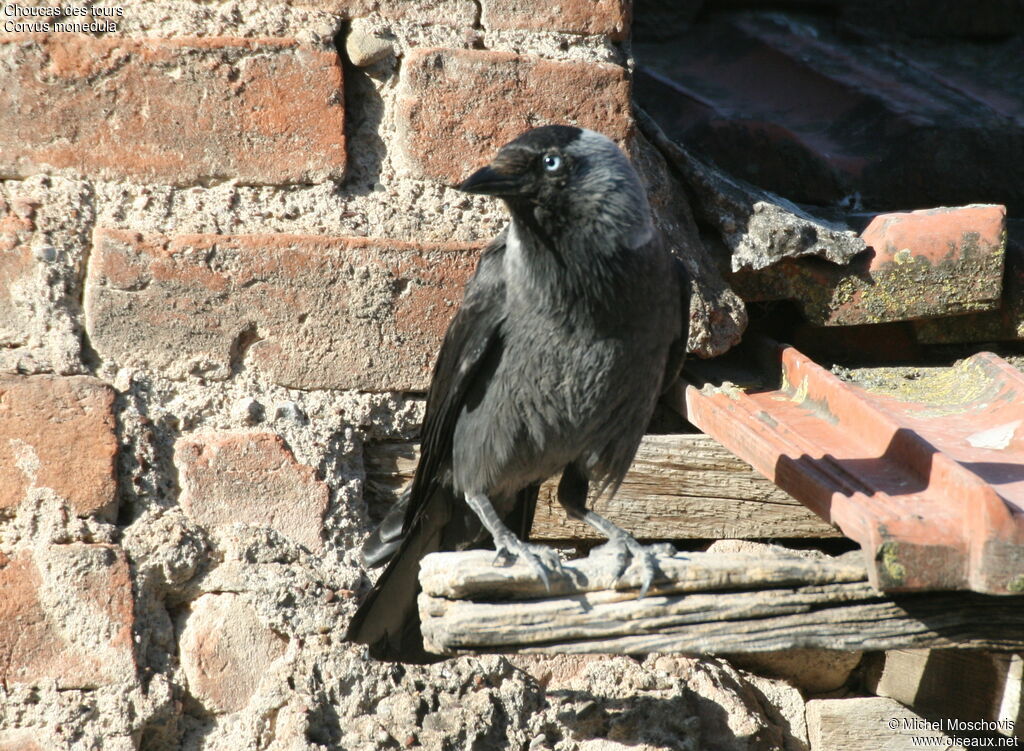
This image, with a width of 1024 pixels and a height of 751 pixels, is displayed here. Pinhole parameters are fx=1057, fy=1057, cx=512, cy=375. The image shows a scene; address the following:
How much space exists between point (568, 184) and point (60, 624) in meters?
1.09

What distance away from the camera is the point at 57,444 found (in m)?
1.66

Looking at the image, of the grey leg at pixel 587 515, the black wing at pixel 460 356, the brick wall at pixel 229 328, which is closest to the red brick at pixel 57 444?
the brick wall at pixel 229 328

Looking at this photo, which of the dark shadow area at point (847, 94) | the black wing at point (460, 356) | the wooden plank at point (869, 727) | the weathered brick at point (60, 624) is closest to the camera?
the weathered brick at point (60, 624)

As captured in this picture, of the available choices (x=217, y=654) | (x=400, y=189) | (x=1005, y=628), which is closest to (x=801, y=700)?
(x=1005, y=628)

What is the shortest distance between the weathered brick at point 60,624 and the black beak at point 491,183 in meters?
0.84

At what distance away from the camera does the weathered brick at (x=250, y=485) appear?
5.74ft

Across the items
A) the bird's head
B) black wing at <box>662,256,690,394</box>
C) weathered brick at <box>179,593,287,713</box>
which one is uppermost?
the bird's head

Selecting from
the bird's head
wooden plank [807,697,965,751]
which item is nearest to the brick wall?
the bird's head

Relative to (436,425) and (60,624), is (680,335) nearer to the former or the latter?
(436,425)

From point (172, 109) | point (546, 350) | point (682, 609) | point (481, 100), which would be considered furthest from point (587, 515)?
point (172, 109)

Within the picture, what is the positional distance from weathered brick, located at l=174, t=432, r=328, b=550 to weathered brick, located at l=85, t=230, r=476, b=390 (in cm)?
13

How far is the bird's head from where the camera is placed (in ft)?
5.74

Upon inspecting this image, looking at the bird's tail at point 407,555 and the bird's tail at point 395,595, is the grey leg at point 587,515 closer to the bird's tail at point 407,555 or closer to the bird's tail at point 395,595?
the bird's tail at point 407,555

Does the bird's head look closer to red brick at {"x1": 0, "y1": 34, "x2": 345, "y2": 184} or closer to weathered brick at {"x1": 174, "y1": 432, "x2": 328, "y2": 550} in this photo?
red brick at {"x1": 0, "y1": 34, "x2": 345, "y2": 184}
